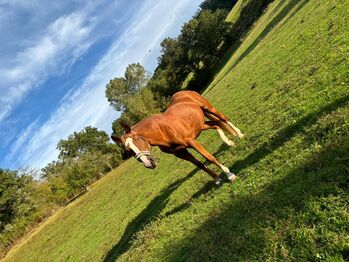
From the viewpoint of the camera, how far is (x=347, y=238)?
6168 mm

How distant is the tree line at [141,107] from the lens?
193 feet

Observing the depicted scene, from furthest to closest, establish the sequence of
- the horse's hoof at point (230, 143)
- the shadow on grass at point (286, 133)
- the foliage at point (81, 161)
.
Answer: the foliage at point (81, 161), the horse's hoof at point (230, 143), the shadow on grass at point (286, 133)

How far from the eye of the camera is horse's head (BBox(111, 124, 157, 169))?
11602 mm

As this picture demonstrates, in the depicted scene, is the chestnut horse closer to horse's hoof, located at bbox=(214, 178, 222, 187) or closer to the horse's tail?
horse's hoof, located at bbox=(214, 178, 222, 187)

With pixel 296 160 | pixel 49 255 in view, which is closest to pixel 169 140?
pixel 296 160

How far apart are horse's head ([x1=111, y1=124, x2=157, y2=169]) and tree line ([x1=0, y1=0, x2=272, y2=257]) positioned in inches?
1891

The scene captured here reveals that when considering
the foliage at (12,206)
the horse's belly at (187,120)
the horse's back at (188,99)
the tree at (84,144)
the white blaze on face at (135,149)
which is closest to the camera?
the white blaze on face at (135,149)

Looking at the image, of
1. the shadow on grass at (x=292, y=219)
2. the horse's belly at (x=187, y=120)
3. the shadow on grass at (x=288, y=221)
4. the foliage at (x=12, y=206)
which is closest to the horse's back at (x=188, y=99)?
the horse's belly at (x=187, y=120)

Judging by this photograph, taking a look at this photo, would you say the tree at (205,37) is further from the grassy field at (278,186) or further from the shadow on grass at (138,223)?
the shadow on grass at (138,223)

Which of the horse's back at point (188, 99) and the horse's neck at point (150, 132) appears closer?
the horse's neck at point (150, 132)

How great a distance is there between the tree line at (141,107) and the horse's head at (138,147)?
48.0m

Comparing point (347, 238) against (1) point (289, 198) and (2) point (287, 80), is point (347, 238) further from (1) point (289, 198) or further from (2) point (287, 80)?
(2) point (287, 80)

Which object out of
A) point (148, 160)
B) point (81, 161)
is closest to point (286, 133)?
point (148, 160)

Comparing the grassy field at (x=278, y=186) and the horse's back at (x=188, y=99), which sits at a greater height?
the horse's back at (x=188, y=99)
